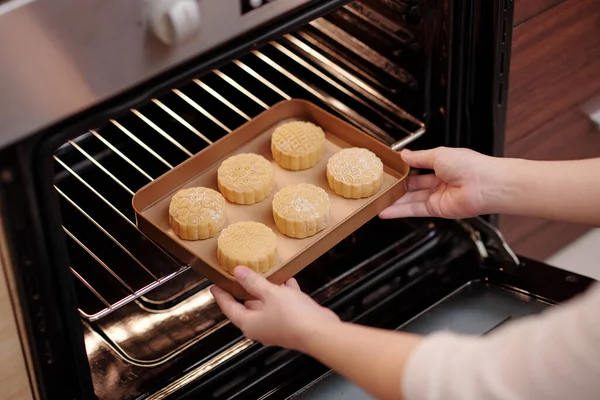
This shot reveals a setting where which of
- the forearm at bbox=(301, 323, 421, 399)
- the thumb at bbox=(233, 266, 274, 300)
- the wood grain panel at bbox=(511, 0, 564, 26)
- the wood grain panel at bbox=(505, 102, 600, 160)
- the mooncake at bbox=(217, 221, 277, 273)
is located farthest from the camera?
the wood grain panel at bbox=(505, 102, 600, 160)

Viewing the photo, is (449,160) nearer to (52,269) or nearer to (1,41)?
(52,269)

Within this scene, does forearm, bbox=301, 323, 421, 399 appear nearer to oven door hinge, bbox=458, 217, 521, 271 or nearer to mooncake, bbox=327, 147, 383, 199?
mooncake, bbox=327, 147, 383, 199

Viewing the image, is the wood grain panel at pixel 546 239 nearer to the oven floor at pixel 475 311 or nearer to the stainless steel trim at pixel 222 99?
the oven floor at pixel 475 311

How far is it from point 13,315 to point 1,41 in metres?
0.35

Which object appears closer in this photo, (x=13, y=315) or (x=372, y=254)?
(x=13, y=315)

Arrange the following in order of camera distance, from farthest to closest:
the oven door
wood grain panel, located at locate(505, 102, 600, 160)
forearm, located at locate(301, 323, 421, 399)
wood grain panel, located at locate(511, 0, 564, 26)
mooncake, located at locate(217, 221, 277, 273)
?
wood grain panel, located at locate(505, 102, 600, 160) → wood grain panel, located at locate(511, 0, 564, 26) → the oven door → mooncake, located at locate(217, 221, 277, 273) → forearm, located at locate(301, 323, 421, 399)

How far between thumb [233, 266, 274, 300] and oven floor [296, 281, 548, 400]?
1.28ft

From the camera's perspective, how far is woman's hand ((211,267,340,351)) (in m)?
1.07

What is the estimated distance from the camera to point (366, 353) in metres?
1.02

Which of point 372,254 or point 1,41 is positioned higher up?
point 1,41

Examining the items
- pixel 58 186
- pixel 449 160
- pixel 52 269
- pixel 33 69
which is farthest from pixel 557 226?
pixel 33 69

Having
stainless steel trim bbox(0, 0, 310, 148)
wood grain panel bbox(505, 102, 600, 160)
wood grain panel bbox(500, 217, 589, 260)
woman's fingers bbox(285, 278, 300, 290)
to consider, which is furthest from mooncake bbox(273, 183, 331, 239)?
wood grain panel bbox(500, 217, 589, 260)

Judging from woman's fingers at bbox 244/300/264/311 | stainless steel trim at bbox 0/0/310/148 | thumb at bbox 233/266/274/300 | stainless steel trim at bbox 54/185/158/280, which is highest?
stainless steel trim at bbox 0/0/310/148

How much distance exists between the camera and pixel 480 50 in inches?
55.2
